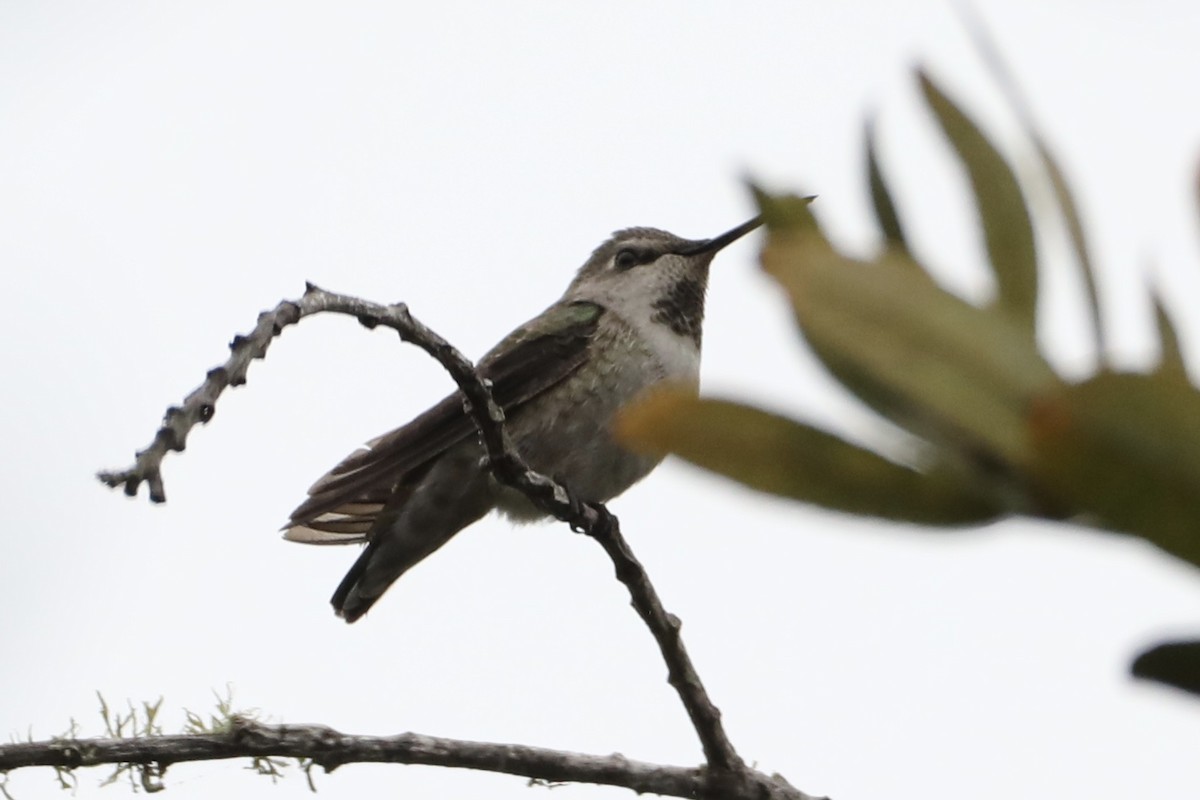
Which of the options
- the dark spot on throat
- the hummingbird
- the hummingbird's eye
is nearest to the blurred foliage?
the hummingbird

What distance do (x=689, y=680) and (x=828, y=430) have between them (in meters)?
2.95

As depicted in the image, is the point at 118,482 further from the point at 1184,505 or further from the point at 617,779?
the point at 617,779

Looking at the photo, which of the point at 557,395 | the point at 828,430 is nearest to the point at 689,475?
the point at 828,430

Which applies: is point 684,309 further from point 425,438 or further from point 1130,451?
point 1130,451

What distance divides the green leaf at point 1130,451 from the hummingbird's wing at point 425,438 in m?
4.77

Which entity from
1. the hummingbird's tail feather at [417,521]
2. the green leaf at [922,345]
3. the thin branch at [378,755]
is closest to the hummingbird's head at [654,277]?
the hummingbird's tail feather at [417,521]

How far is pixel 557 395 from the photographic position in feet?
17.7

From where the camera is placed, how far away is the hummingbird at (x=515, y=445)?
5.22 m

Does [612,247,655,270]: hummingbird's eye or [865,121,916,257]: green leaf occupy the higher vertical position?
[612,247,655,270]: hummingbird's eye

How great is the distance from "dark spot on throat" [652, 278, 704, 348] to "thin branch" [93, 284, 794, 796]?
1.55 m

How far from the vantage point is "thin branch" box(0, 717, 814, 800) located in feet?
9.52

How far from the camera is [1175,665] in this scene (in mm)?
489

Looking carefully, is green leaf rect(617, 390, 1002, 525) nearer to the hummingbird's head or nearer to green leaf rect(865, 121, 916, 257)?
green leaf rect(865, 121, 916, 257)

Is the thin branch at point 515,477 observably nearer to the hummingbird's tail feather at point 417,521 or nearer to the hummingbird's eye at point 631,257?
the hummingbird's tail feather at point 417,521
